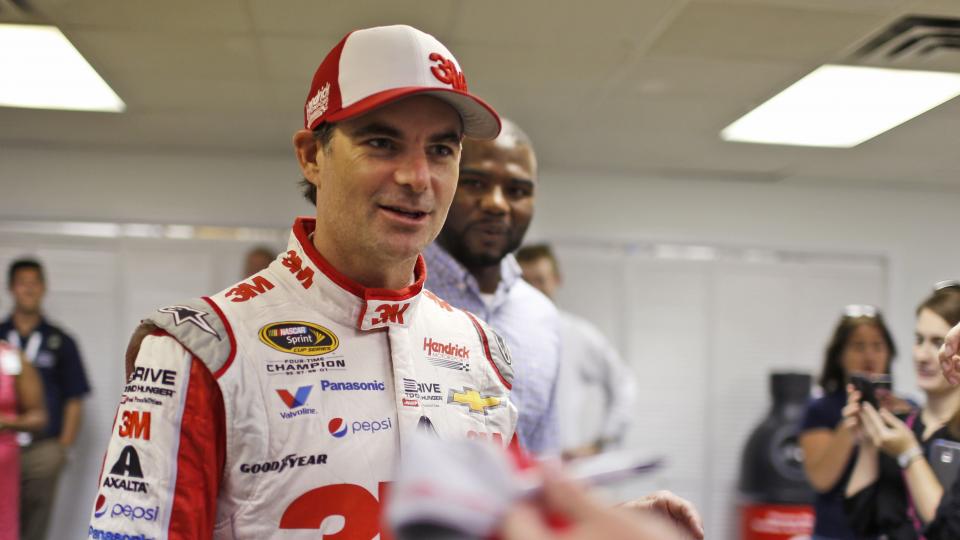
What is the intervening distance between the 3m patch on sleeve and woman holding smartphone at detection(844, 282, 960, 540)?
1863mm

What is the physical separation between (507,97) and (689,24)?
1289 mm

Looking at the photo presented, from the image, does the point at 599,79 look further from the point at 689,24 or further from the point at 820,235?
the point at 820,235

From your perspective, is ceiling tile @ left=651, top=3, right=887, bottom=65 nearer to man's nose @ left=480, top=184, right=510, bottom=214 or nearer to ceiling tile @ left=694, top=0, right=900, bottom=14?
ceiling tile @ left=694, top=0, right=900, bottom=14

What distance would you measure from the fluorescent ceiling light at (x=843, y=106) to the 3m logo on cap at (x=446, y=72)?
3.23 metres

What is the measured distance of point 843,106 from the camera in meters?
4.45

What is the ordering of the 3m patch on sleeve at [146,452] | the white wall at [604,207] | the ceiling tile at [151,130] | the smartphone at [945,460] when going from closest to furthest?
1. the 3m patch on sleeve at [146,452]
2. the smartphone at [945,460]
3. the ceiling tile at [151,130]
4. the white wall at [604,207]

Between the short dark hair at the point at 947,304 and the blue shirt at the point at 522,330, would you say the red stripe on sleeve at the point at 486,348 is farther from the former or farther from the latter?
A: the short dark hair at the point at 947,304

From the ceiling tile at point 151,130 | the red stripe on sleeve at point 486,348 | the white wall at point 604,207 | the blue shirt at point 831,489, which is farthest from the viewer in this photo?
the white wall at point 604,207

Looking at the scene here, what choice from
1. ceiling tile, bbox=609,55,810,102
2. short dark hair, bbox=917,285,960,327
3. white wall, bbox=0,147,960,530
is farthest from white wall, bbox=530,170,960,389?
short dark hair, bbox=917,285,960,327

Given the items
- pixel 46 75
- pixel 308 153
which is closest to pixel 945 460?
pixel 308 153

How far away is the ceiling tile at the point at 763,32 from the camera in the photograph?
3203 mm

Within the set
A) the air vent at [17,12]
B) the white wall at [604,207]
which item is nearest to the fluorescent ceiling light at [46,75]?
the air vent at [17,12]

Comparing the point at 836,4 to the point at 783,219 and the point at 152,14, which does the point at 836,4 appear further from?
the point at 783,219

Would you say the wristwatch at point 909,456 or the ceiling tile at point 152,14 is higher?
the ceiling tile at point 152,14
